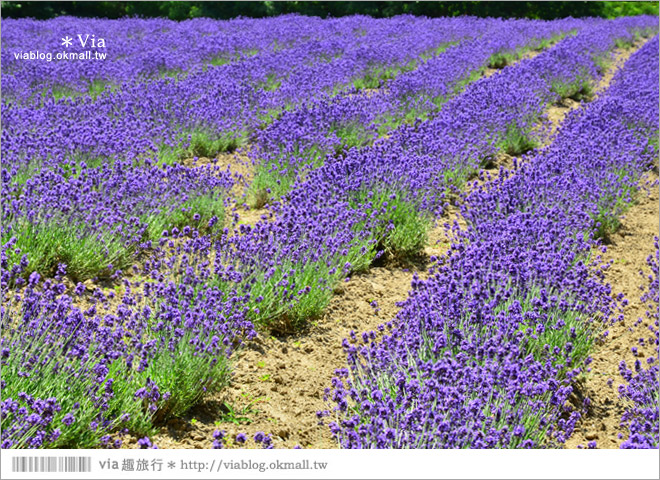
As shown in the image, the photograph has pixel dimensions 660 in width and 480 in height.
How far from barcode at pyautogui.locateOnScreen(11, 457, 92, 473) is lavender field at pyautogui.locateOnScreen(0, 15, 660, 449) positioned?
0.21ft

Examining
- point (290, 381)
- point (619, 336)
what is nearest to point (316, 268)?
point (290, 381)

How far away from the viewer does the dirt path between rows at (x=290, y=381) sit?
2.76m

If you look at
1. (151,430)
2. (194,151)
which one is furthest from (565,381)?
(194,151)

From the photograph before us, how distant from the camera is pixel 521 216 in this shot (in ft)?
14.0

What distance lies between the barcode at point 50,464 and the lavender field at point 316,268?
65 mm

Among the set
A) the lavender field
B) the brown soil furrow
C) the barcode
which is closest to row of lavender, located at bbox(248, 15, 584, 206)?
the lavender field

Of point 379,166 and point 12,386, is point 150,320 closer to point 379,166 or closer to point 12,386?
point 12,386

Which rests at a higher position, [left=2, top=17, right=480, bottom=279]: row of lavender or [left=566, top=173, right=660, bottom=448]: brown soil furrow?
[left=2, top=17, right=480, bottom=279]: row of lavender

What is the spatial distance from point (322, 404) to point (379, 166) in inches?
90.6

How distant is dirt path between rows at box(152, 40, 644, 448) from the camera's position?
9.05ft

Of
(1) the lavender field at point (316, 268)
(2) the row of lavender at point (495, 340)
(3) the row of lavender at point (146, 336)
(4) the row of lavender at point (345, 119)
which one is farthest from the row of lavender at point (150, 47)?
(2) the row of lavender at point (495, 340)

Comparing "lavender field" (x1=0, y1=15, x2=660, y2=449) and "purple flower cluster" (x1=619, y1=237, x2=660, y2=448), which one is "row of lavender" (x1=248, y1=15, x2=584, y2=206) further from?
"purple flower cluster" (x1=619, y1=237, x2=660, y2=448)

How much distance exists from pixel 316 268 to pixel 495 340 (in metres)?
1.25

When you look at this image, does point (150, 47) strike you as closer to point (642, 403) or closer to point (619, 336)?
point (619, 336)
